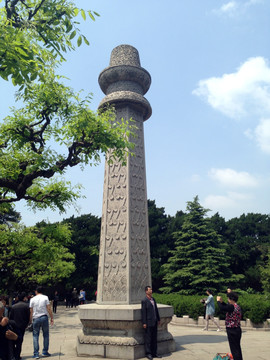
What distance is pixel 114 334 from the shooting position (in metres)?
6.35

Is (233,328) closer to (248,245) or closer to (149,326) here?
(149,326)

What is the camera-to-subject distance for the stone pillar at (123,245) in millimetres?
6309

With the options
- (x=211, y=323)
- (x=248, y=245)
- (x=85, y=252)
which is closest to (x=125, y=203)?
(x=211, y=323)

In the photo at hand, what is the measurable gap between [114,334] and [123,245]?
1.98 metres

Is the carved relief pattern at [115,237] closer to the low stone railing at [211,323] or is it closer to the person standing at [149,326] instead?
the person standing at [149,326]

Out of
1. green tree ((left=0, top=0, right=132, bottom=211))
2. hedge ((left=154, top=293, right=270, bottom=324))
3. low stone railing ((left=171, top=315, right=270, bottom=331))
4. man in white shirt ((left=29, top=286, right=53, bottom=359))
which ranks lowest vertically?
low stone railing ((left=171, top=315, right=270, bottom=331))

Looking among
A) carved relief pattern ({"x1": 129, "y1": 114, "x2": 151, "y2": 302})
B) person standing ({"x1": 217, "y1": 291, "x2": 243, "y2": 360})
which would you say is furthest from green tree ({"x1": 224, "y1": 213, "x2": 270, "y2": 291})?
person standing ({"x1": 217, "y1": 291, "x2": 243, "y2": 360})

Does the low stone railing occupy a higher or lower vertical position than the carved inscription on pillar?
lower

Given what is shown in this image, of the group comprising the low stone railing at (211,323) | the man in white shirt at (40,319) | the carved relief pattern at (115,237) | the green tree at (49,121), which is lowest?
the low stone railing at (211,323)

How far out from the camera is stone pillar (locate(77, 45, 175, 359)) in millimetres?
6309

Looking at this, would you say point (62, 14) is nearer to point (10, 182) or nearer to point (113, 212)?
point (10, 182)

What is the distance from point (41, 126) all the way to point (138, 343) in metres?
5.71

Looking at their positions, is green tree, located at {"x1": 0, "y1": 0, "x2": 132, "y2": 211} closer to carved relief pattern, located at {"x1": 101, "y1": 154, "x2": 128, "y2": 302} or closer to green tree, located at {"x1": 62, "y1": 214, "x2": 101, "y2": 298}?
carved relief pattern, located at {"x1": 101, "y1": 154, "x2": 128, "y2": 302}

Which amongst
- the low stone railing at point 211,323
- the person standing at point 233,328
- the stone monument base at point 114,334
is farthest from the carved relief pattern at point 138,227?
the low stone railing at point 211,323
